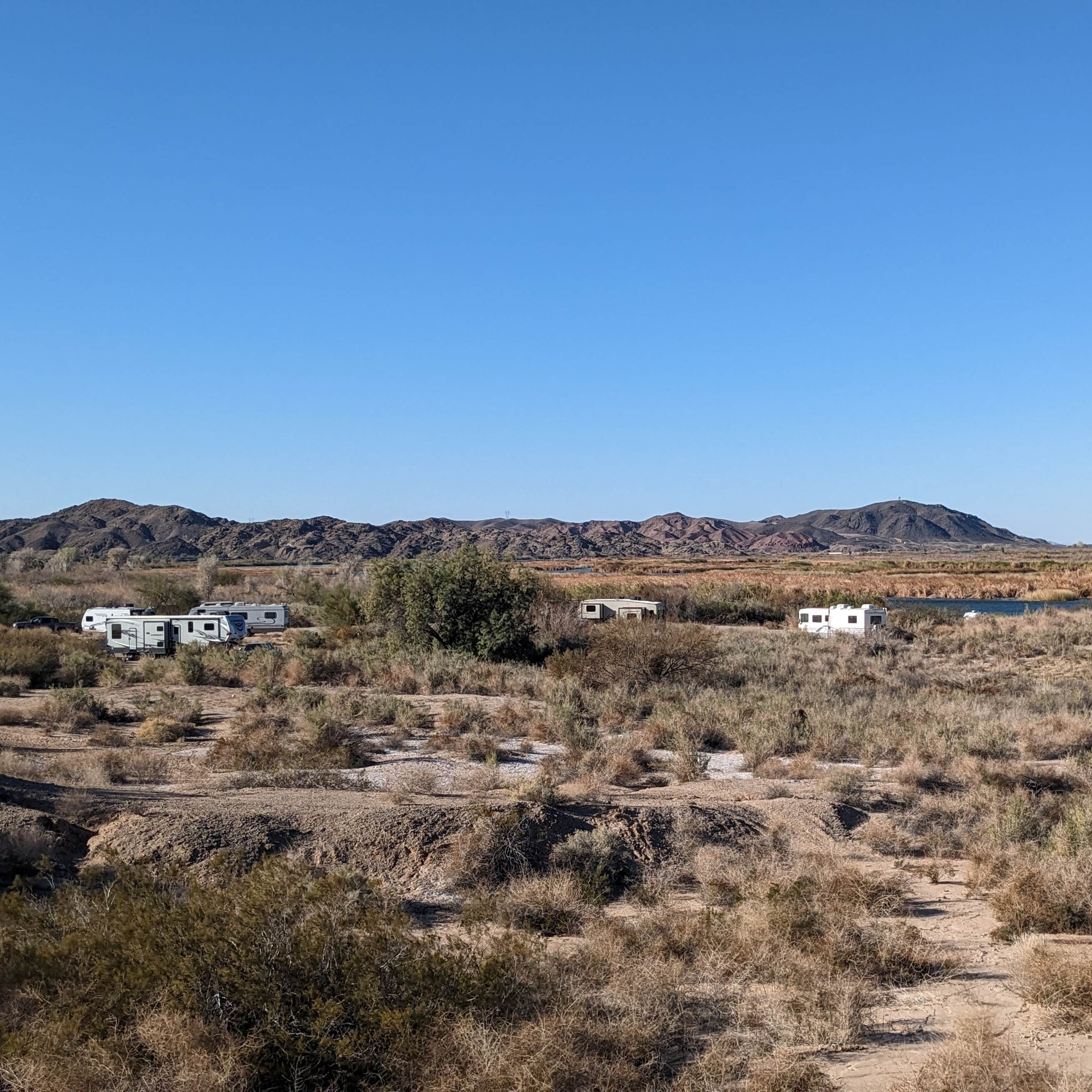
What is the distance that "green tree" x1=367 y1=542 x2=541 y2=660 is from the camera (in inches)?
1109

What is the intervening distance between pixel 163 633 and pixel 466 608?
12.4 m

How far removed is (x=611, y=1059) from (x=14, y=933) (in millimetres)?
3721

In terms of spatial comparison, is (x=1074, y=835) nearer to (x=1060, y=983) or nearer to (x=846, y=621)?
(x=1060, y=983)

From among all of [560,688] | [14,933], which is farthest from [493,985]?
[560,688]

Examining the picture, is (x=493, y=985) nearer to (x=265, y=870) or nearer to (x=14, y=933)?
(x=265, y=870)

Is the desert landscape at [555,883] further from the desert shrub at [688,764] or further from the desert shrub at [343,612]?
the desert shrub at [343,612]

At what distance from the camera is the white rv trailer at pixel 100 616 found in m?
37.8

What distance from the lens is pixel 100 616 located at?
39.1m

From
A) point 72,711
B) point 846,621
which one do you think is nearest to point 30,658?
point 72,711

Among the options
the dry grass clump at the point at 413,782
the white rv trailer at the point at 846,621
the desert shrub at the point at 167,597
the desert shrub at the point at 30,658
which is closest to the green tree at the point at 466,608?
the desert shrub at the point at 30,658

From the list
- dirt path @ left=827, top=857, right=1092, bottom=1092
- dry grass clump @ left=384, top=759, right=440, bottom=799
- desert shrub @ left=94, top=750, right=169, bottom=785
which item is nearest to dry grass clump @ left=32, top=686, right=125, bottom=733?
desert shrub @ left=94, top=750, right=169, bottom=785

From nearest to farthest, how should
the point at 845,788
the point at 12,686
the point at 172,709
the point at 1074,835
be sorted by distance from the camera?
the point at 1074,835
the point at 845,788
the point at 172,709
the point at 12,686

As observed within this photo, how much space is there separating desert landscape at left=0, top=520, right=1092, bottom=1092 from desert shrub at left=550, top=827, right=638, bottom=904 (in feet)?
0.12

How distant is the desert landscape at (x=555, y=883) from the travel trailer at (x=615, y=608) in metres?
17.2
